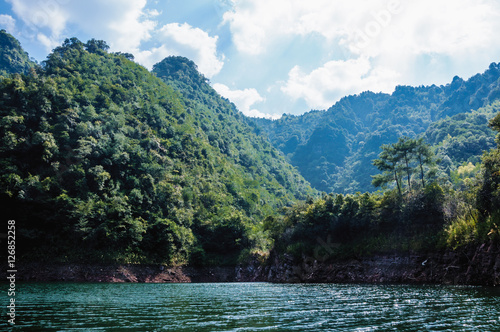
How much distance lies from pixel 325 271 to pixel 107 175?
5109 centimetres

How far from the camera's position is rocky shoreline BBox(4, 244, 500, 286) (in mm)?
36625

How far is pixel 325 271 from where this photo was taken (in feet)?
194

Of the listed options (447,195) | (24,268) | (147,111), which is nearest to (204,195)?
(147,111)

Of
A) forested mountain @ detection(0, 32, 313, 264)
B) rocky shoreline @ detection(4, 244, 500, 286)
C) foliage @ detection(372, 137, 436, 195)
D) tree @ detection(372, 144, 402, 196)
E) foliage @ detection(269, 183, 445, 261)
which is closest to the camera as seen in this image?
rocky shoreline @ detection(4, 244, 500, 286)

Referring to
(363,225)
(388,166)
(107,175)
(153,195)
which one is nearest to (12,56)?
(107,175)

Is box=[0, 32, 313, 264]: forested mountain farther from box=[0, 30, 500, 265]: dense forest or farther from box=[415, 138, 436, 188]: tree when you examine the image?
box=[415, 138, 436, 188]: tree

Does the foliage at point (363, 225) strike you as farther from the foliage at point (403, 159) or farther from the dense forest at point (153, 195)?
the foliage at point (403, 159)

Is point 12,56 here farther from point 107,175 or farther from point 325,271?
point 325,271

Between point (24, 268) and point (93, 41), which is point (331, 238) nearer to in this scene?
point (24, 268)

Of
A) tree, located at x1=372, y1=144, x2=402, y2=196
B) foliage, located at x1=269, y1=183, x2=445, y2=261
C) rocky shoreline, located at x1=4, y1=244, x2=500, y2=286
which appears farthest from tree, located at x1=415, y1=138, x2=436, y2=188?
rocky shoreline, located at x1=4, y1=244, x2=500, y2=286


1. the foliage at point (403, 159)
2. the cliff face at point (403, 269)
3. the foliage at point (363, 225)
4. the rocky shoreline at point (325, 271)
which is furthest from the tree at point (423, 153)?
the rocky shoreline at point (325, 271)

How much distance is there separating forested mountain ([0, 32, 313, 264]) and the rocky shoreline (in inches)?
98.2

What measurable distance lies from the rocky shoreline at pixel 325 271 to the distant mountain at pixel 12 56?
127m

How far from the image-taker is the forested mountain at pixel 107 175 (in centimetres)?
6125
